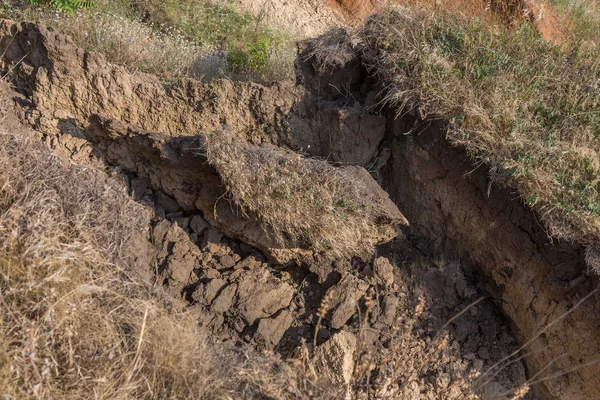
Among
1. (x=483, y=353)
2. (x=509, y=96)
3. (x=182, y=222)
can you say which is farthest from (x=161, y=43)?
(x=483, y=353)

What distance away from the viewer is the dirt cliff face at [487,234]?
4.18 meters

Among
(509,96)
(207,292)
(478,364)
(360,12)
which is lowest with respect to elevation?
(207,292)

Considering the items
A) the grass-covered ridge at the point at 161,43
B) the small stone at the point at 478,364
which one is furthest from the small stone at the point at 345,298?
the grass-covered ridge at the point at 161,43

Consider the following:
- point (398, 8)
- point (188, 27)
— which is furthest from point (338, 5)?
point (398, 8)

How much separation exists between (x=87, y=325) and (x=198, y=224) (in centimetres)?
137

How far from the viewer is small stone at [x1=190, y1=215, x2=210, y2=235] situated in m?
4.27

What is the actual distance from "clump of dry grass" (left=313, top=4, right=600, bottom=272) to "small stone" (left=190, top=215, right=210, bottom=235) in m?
1.76

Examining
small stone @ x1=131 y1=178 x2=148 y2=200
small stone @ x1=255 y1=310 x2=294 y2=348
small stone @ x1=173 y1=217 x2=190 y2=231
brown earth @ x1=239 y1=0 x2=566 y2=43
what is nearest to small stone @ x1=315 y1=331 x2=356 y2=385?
small stone @ x1=255 y1=310 x2=294 y2=348

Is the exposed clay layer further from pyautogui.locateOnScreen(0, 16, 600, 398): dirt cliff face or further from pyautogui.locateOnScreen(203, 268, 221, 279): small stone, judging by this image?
pyautogui.locateOnScreen(203, 268, 221, 279): small stone

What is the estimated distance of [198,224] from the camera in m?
4.28

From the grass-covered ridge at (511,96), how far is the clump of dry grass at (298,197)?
0.89 metres

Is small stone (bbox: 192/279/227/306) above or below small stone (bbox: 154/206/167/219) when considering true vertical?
below

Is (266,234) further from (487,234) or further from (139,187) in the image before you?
(487,234)

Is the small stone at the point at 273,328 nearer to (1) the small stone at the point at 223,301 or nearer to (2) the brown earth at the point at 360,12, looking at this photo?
(1) the small stone at the point at 223,301
